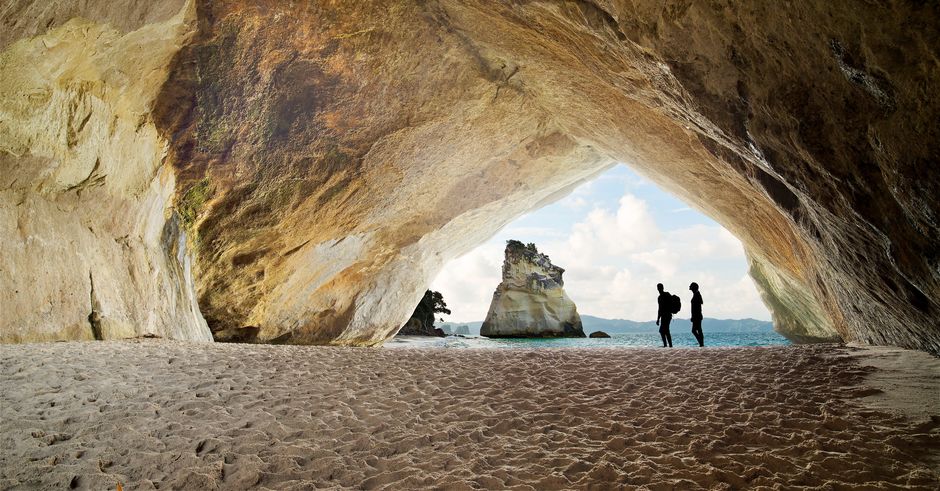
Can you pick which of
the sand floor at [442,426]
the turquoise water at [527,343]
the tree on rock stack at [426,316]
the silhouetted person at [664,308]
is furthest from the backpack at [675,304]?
the tree on rock stack at [426,316]

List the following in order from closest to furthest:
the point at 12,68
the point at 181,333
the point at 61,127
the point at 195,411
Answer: the point at 195,411
the point at 12,68
the point at 61,127
the point at 181,333

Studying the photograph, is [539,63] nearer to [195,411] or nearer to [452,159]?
[452,159]

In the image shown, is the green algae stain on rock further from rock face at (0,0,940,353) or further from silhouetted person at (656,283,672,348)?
silhouetted person at (656,283,672,348)

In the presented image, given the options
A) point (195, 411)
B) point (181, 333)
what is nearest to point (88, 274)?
point (181, 333)

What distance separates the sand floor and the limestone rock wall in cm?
122

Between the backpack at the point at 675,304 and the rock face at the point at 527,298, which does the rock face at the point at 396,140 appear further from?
the rock face at the point at 527,298

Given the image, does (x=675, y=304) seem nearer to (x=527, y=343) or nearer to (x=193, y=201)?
(x=193, y=201)

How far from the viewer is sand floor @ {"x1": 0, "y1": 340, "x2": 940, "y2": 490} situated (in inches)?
136

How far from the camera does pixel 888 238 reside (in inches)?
160

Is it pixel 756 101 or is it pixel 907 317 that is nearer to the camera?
pixel 756 101

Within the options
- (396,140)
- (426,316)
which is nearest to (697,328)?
(396,140)

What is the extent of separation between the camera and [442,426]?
450 centimetres

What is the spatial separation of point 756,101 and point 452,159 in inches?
304

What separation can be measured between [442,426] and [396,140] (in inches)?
277
